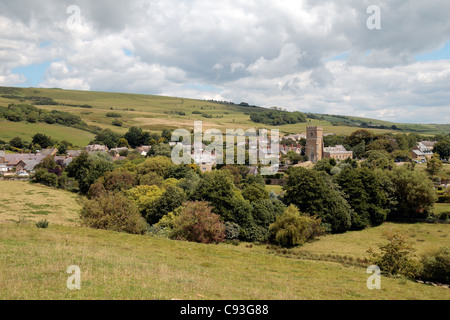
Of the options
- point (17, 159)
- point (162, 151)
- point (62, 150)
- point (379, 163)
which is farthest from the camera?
point (62, 150)

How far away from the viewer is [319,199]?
43531 mm

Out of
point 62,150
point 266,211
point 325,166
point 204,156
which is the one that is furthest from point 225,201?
point 62,150

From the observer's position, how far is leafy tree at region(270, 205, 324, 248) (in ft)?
119

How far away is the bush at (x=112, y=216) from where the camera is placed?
30.5 metres

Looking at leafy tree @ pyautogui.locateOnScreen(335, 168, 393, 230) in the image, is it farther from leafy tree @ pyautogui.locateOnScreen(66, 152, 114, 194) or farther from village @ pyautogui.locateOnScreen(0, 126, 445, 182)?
leafy tree @ pyautogui.locateOnScreen(66, 152, 114, 194)

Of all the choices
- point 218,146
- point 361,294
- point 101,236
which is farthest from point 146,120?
point 361,294

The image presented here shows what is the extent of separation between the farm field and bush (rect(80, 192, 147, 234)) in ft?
15.3

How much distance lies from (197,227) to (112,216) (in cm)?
790

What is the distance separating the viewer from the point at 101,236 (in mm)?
24453

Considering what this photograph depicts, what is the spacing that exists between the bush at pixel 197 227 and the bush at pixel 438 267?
1742 cm

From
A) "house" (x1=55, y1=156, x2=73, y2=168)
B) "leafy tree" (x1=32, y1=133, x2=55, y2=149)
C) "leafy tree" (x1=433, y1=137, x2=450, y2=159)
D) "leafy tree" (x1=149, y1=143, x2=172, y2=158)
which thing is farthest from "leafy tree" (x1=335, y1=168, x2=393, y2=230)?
"leafy tree" (x1=32, y1=133, x2=55, y2=149)

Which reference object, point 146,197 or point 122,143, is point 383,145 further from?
point 122,143
